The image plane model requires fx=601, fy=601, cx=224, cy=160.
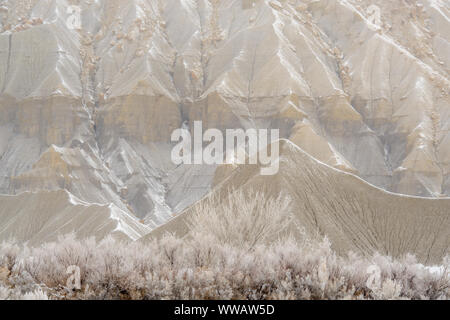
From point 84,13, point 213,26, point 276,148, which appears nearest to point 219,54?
point 213,26

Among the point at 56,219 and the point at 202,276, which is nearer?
the point at 202,276

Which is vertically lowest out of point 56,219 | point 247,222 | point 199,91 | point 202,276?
point 56,219

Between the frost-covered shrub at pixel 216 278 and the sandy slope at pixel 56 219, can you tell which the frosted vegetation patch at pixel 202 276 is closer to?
the frost-covered shrub at pixel 216 278

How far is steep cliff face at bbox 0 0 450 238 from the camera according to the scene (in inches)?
2472

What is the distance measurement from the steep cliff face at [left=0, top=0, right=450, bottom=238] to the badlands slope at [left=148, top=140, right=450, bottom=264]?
1216 inches

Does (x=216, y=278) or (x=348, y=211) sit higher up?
(x=348, y=211)

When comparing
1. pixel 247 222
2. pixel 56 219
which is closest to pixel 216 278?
pixel 247 222

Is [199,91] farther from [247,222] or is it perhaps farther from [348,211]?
[247,222]

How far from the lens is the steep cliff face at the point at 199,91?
206 ft

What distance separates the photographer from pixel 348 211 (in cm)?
2605

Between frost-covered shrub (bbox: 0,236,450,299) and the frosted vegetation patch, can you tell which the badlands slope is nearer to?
the frosted vegetation patch

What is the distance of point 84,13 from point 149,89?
2126 centimetres

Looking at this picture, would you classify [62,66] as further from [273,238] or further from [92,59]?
[273,238]

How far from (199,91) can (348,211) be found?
5047cm
